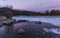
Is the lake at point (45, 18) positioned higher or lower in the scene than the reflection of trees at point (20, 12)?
lower

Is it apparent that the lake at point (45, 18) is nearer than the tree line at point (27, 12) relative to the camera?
Yes

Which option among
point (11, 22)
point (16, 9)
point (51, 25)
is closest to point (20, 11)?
point (16, 9)

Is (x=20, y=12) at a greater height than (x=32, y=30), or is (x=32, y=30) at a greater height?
(x=20, y=12)

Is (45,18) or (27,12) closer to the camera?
(45,18)

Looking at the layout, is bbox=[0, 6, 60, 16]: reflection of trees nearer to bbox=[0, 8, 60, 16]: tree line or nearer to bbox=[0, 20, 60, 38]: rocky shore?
bbox=[0, 8, 60, 16]: tree line

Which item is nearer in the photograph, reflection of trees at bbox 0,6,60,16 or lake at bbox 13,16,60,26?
lake at bbox 13,16,60,26

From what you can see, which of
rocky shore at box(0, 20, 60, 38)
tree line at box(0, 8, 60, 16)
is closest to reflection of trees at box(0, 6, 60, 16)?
tree line at box(0, 8, 60, 16)

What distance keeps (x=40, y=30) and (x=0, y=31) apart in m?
0.69

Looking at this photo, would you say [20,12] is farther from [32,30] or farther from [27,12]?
[32,30]

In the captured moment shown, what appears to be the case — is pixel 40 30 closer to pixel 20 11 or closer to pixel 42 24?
pixel 42 24

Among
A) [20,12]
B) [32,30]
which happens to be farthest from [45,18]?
[20,12]

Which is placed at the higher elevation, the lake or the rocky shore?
the lake

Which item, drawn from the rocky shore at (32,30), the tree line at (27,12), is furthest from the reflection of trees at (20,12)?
the rocky shore at (32,30)

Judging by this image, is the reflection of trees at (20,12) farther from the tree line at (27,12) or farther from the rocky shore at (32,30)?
the rocky shore at (32,30)
